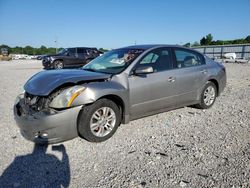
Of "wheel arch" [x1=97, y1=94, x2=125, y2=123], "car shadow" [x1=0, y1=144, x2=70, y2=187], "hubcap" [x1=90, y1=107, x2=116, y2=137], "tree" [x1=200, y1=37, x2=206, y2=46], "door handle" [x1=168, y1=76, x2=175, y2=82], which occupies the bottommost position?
"car shadow" [x1=0, y1=144, x2=70, y2=187]

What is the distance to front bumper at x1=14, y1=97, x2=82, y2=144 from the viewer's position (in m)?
2.91

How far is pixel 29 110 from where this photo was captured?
3121mm

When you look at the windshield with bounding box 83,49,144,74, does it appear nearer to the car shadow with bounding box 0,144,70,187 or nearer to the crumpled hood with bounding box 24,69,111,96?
the crumpled hood with bounding box 24,69,111,96

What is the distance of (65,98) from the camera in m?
3.02

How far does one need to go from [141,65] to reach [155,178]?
6.81ft

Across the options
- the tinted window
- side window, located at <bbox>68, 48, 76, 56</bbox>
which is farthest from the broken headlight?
the tinted window

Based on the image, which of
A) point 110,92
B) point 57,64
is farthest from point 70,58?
point 110,92

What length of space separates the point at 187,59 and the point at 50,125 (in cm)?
320

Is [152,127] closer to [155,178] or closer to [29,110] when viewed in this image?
[155,178]

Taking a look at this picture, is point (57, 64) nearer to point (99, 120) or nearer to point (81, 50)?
point (81, 50)

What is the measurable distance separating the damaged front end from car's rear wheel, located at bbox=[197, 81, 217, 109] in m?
3.06

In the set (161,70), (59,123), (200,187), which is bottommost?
(200,187)

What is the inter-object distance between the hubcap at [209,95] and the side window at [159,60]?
1.37 m

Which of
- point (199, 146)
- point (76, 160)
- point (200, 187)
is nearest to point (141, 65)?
point (199, 146)
